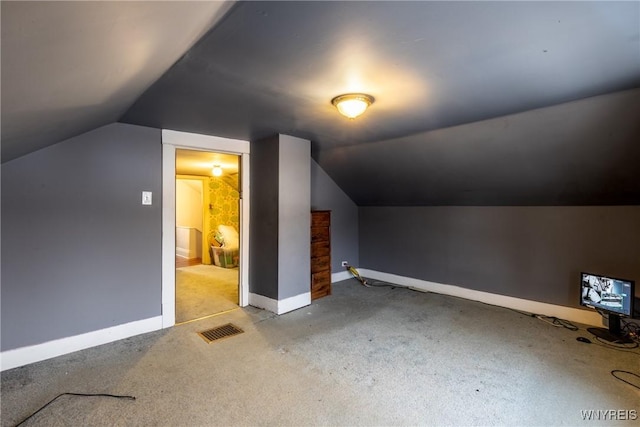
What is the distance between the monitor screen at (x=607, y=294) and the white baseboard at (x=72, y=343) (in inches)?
168

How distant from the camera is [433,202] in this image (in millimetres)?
4355

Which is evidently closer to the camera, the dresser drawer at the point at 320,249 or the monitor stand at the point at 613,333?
the monitor stand at the point at 613,333

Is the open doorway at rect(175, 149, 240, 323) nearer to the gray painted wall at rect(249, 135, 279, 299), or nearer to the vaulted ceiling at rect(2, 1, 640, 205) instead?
the gray painted wall at rect(249, 135, 279, 299)

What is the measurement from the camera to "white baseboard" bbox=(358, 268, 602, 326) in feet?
10.5

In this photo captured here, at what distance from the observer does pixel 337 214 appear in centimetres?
503

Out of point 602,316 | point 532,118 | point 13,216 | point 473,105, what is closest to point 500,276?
point 602,316

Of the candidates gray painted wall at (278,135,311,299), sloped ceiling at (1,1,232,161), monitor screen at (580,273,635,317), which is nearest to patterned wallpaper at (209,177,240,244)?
gray painted wall at (278,135,311,299)

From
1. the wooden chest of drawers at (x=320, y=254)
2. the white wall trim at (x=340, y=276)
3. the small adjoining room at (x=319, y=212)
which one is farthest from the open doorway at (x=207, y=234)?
the white wall trim at (x=340, y=276)

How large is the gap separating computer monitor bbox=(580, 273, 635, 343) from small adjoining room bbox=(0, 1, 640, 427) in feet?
0.06

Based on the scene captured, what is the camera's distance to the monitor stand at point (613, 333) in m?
2.75

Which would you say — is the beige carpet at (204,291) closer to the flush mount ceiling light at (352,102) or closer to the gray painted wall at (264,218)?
the gray painted wall at (264,218)

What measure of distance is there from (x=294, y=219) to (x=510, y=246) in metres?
2.69

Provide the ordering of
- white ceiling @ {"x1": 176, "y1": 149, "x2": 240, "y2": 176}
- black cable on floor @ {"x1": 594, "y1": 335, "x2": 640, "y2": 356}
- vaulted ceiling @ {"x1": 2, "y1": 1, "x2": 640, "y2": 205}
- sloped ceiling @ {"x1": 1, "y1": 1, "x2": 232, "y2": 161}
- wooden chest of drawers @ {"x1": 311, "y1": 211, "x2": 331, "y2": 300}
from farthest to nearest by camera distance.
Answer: white ceiling @ {"x1": 176, "y1": 149, "x2": 240, "y2": 176}, wooden chest of drawers @ {"x1": 311, "y1": 211, "x2": 331, "y2": 300}, black cable on floor @ {"x1": 594, "y1": 335, "x2": 640, "y2": 356}, vaulted ceiling @ {"x1": 2, "y1": 1, "x2": 640, "y2": 205}, sloped ceiling @ {"x1": 1, "y1": 1, "x2": 232, "y2": 161}

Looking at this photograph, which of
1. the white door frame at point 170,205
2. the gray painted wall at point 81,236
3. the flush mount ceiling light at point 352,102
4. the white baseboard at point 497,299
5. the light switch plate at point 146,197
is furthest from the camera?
the white baseboard at point 497,299
